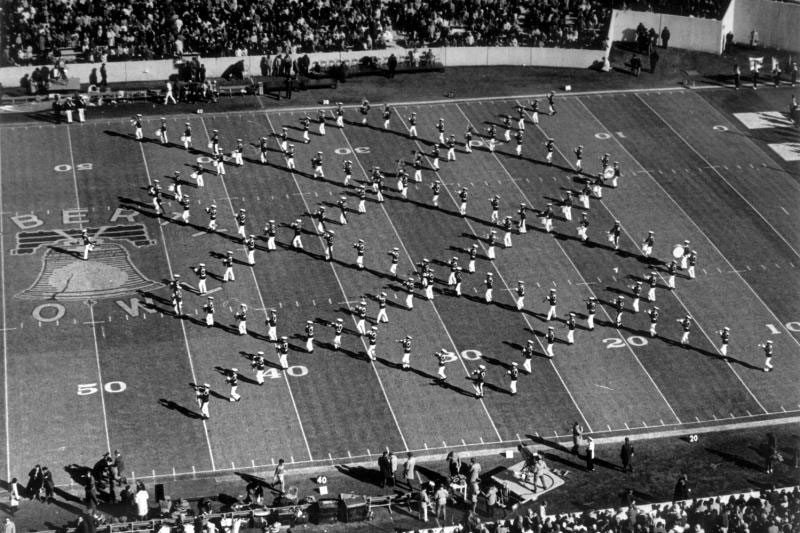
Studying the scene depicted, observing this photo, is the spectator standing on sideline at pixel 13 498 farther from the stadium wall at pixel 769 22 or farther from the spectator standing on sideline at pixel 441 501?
the stadium wall at pixel 769 22

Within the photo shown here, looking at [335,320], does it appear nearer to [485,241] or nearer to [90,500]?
[485,241]

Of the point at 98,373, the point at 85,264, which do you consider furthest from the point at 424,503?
the point at 85,264

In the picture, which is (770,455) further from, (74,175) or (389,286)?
(74,175)

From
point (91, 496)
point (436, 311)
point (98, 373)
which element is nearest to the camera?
point (91, 496)

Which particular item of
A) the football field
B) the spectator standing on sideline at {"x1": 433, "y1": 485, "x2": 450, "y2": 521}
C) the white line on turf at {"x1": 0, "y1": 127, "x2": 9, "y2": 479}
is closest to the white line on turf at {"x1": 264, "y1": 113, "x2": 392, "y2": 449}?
the football field

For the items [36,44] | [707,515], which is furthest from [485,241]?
[36,44]

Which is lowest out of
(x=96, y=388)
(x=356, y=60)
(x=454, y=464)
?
(x=454, y=464)

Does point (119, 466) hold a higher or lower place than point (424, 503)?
higher
